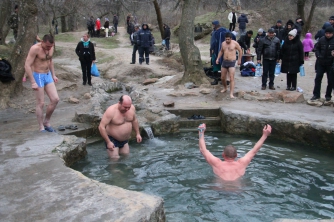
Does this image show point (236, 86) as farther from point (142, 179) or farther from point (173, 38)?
point (173, 38)

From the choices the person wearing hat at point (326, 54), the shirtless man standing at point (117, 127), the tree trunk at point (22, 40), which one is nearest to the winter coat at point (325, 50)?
the person wearing hat at point (326, 54)

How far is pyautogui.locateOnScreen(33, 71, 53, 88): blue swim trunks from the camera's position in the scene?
662 cm

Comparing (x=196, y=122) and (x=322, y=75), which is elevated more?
(x=322, y=75)

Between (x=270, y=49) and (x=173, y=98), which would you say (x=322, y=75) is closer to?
(x=270, y=49)

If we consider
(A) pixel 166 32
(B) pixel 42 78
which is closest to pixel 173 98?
(B) pixel 42 78

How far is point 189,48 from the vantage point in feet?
38.8

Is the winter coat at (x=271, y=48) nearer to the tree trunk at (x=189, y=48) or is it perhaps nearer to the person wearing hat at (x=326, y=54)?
the person wearing hat at (x=326, y=54)

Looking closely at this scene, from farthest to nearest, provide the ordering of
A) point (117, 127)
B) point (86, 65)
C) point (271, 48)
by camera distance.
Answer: point (86, 65)
point (271, 48)
point (117, 127)

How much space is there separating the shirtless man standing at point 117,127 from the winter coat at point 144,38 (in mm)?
9113

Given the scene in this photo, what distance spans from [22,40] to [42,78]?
13.0ft

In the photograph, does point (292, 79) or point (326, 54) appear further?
point (292, 79)

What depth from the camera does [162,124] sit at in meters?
8.16

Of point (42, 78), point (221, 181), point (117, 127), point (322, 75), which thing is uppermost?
point (42, 78)

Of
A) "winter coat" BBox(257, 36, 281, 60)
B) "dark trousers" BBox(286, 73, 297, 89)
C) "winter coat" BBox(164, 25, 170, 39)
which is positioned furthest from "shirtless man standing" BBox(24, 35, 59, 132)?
"winter coat" BBox(164, 25, 170, 39)
